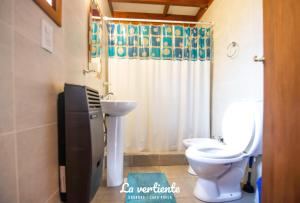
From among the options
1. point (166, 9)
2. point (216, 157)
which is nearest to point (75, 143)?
point (216, 157)

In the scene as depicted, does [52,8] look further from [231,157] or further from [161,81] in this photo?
[161,81]

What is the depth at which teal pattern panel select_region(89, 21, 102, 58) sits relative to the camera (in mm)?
1681

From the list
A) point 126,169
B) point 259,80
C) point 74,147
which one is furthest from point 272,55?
point 126,169

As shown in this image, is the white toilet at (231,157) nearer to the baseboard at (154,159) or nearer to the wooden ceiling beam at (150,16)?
the baseboard at (154,159)

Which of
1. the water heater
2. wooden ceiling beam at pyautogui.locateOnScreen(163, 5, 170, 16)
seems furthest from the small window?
wooden ceiling beam at pyautogui.locateOnScreen(163, 5, 170, 16)

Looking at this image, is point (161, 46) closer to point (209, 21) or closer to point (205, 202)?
point (209, 21)

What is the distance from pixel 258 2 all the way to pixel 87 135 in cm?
175

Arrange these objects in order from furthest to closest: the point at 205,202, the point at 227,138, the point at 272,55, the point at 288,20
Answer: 1. the point at 227,138
2. the point at 205,202
3. the point at 272,55
4. the point at 288,20

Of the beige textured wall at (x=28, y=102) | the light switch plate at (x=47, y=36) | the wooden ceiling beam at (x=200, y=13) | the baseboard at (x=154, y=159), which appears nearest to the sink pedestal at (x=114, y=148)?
the baseboard at (x=154, y=159)

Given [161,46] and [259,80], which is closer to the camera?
[259,80]

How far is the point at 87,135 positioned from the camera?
2.96 ft

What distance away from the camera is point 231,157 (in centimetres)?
140

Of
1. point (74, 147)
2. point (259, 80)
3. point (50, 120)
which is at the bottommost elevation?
point (74, 147)

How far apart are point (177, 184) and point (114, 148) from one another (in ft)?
2.39
